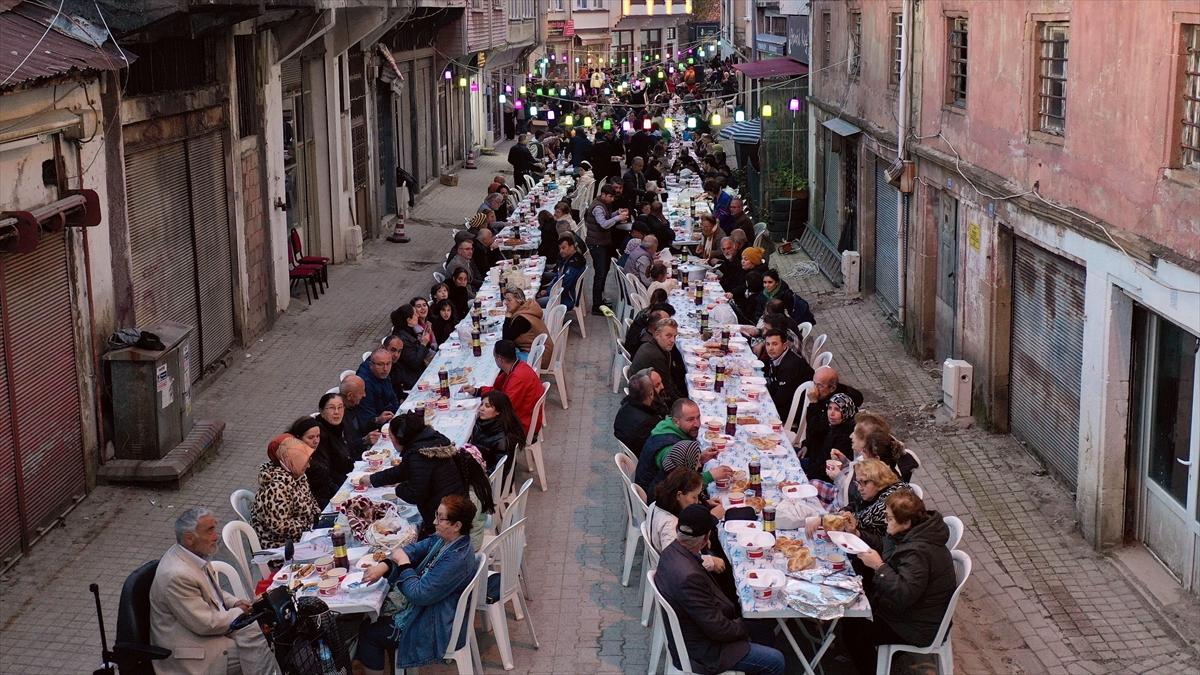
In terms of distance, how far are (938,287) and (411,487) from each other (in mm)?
9321

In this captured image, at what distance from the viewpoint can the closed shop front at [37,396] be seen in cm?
1144

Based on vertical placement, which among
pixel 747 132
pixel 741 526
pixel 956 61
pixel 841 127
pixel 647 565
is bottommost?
pixel 647 565

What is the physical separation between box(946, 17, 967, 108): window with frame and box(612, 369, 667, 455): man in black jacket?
696 cm

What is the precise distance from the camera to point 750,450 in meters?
11.2

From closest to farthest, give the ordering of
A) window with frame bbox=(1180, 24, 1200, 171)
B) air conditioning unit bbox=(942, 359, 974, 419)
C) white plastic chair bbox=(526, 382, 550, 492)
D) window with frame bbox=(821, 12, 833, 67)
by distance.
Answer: window with frame bbox=(1180, 24, 1200, 171) < white plastic chair bbox=(526, 382, 550, 492) < air conditioning unit bbox=(942, 359, 974, 419) < window with frame bbox=(821, 12, 833, 67)

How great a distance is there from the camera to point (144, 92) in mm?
14773

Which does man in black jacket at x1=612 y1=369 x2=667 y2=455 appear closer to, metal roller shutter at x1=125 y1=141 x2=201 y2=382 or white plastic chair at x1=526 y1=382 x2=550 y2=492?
white plastic chair at x1=526 y1=382 x2=550 y2=492

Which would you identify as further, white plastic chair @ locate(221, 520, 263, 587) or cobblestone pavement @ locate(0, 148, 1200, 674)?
cobblestone pavement @ locate(0, 148, 1200, 674)

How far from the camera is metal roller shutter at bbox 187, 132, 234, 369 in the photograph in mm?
16672

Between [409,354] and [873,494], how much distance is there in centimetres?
620

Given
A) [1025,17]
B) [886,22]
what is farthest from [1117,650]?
[886,22]

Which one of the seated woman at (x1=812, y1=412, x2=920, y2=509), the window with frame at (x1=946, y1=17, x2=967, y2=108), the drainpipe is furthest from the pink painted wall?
the seated woman at (x1=812, y1=412, x2=920, y2=509)

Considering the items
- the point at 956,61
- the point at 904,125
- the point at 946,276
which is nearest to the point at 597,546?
the point at 946,276

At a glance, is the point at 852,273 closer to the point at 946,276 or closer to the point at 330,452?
the point at 946,276
